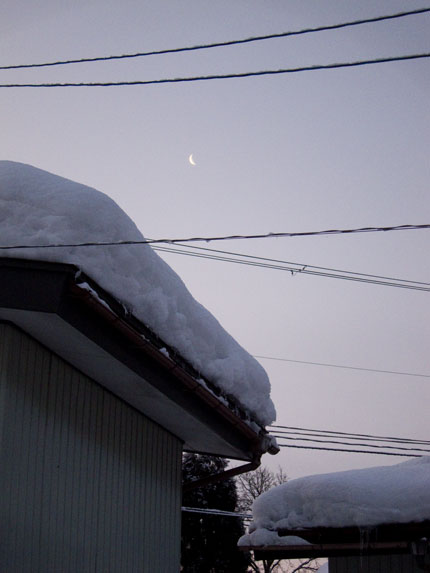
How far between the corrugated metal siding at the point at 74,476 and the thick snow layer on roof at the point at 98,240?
791 millimetres

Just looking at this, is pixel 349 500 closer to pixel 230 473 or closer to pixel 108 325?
pixel 230 473

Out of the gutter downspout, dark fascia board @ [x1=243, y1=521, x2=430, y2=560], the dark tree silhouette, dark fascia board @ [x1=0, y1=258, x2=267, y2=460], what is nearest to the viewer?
dark fascia board @ [x1=0, y1=258, x2=267, y2=460]

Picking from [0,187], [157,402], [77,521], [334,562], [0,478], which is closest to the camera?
[0,478]

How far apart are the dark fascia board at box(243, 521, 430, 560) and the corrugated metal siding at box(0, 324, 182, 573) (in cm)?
122

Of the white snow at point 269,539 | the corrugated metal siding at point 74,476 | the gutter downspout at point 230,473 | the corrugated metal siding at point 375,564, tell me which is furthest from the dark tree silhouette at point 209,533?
the white snow at point 269,539

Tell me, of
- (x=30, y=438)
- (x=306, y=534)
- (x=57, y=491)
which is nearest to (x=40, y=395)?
(x=30, y=438)

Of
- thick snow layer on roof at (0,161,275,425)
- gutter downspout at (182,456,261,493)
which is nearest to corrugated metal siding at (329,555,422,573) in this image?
gutter downspout at (182,456,261,493)

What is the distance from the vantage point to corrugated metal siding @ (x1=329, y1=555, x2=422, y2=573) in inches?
314

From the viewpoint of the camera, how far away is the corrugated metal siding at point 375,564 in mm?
7984

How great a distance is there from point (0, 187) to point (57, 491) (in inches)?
99.0

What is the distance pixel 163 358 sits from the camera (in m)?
6.95

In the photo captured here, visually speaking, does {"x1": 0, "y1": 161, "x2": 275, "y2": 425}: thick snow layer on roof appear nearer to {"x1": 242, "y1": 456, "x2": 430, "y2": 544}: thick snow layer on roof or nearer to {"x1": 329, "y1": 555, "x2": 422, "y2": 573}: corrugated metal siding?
{"x1": 242, "y1": 456, "x2": 430, "y2": 544}: thick snow layer on roof

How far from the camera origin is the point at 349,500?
7.09 meters

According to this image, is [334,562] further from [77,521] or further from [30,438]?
[30,438]
